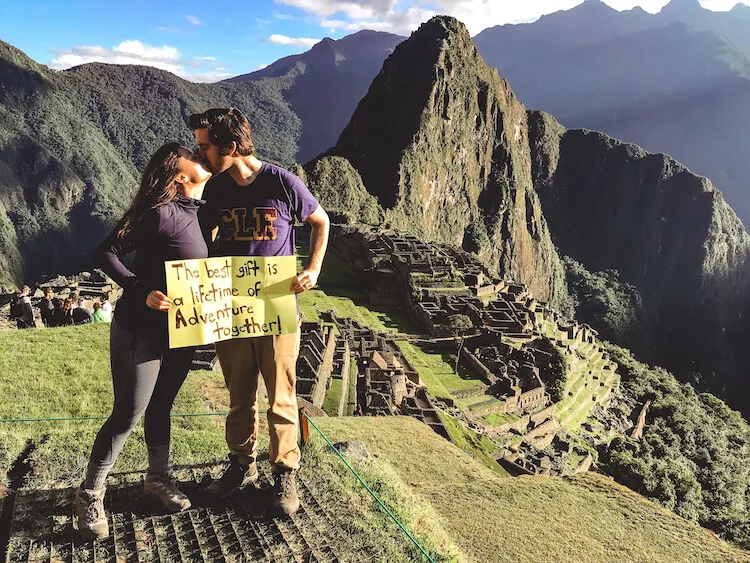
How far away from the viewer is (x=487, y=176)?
367ft

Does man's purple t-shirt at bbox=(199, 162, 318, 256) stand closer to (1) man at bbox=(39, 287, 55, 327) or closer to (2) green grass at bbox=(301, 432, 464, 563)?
(2) green grass at bbox=(301, 432, 464, 563)

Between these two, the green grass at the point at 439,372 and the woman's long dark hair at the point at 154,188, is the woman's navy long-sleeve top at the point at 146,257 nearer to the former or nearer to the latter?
the woman's long dark hair at the point at 154,188

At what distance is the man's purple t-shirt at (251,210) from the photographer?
3.61m

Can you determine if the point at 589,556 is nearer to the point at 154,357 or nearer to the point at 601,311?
the point at 154,357

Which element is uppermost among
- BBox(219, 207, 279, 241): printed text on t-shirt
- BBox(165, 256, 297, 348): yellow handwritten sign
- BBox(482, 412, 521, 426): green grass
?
BBox(219, 207, 279, 241): printed text on t-shirt

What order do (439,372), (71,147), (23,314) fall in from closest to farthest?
(23,314), (439,372), (71,147)

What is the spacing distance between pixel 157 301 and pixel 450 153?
104m

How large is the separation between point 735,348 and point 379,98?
307ft

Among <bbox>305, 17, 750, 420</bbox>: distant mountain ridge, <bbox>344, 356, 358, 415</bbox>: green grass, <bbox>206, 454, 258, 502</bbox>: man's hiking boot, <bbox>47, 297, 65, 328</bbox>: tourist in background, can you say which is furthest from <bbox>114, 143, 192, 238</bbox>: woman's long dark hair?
<bbox>305, 17, 750, 420</bbox>: distant mountain ridge

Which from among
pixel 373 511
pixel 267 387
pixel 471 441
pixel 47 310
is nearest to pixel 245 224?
pixel 267 387

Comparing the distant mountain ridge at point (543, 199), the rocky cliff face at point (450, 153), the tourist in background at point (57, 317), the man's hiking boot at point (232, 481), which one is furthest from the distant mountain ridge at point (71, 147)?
the man's hiking boot at point (232, 481)

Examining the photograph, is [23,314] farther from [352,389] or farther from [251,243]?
[251,243]

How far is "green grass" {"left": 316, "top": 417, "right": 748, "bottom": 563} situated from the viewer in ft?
16.6

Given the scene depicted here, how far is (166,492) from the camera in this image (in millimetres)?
3611
